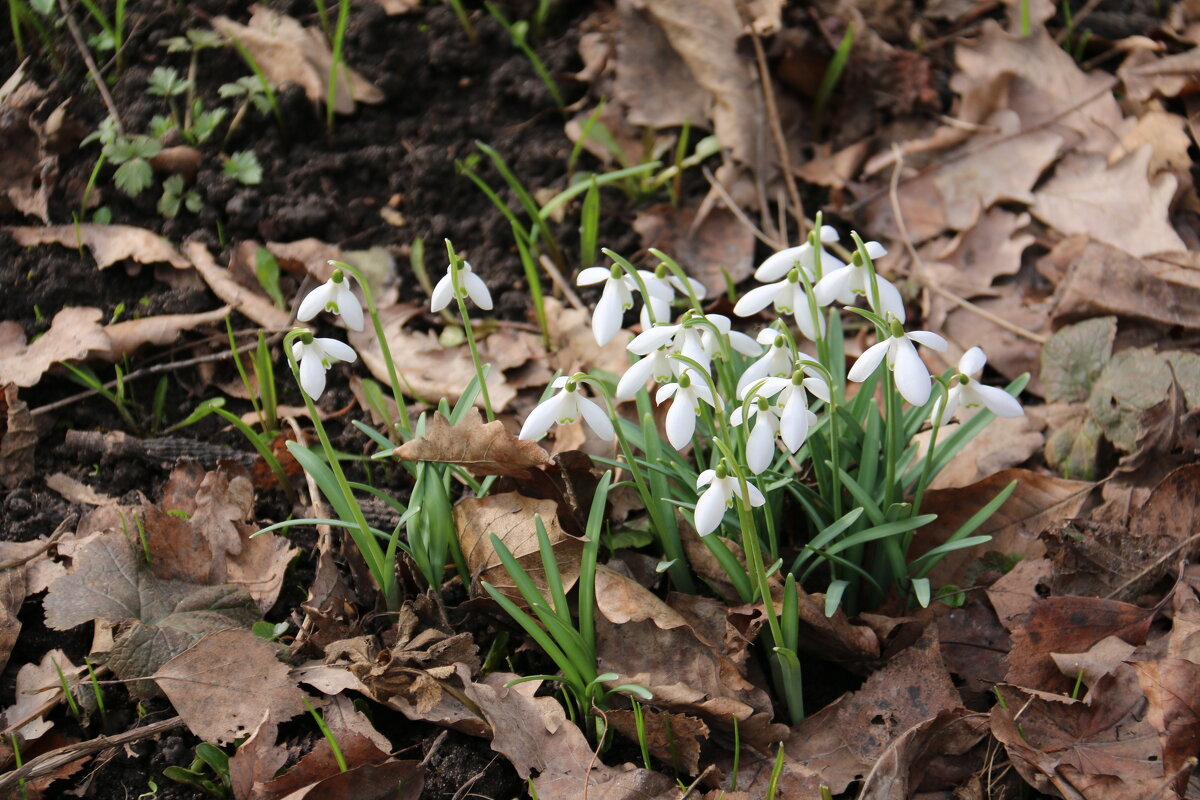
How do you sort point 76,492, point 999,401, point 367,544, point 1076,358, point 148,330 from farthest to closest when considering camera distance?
point 148,330
point 1076,358
point 76,492
point 367,544
point 999,401

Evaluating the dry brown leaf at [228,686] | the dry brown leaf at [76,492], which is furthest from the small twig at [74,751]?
the dry brown leaf at [76,492]

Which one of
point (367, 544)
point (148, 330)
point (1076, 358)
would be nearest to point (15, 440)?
point (148, 330)

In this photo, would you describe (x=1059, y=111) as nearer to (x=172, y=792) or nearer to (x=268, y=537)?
(x=268, y=537)

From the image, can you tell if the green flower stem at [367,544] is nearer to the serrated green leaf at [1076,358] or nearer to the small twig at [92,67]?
the small twig at [92,67]

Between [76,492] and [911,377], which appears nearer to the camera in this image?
[911,377]

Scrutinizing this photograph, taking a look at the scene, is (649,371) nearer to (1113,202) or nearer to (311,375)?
(311,375)

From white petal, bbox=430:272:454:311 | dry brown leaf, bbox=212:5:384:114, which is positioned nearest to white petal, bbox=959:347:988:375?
white petal, bbox=430:272:454:311

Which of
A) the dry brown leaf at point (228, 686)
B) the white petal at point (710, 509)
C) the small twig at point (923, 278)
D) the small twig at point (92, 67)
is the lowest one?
the small twig at point (923, 278)

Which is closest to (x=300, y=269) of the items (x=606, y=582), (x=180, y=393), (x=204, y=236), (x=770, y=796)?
(x=204, y=236)
